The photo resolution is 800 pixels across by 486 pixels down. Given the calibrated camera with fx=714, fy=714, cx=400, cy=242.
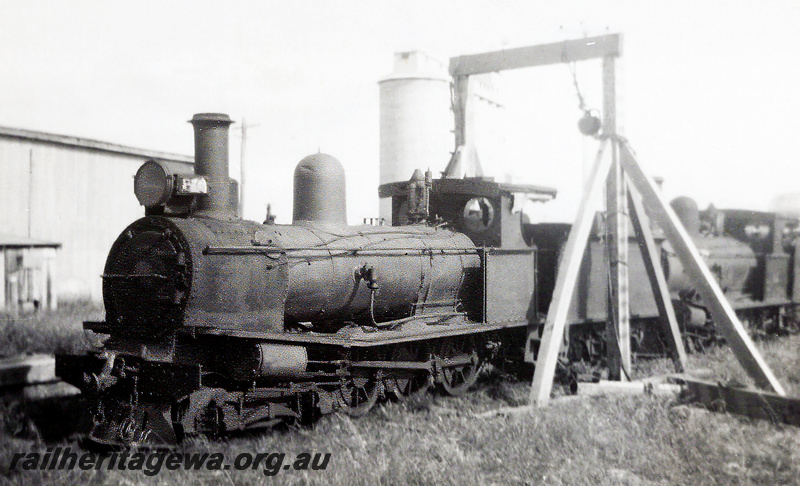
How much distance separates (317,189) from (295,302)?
1.30 m

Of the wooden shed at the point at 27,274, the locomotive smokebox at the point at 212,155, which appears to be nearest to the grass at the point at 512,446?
the locomotive smokebox at the point at 212,155

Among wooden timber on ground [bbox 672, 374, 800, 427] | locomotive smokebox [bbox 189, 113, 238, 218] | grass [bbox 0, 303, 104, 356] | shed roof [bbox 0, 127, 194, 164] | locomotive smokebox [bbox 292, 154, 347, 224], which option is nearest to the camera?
wooden timber on ground [bbox 672, 374, 800, 427]

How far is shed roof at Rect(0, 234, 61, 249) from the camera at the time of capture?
13320mm

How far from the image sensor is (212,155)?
6246 millimetres

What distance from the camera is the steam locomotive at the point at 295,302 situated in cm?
571

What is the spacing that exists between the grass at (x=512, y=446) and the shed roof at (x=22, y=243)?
720 cm

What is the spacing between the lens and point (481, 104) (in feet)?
91.5

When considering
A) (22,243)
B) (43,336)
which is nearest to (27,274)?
(22,243)

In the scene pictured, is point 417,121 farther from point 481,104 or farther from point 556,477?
point 556,477

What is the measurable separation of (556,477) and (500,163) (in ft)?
Answer: 82.1

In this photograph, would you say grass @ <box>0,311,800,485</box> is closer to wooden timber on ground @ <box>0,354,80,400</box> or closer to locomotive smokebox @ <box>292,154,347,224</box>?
wooden timber on ground @ <box>0,354,80,400</box>

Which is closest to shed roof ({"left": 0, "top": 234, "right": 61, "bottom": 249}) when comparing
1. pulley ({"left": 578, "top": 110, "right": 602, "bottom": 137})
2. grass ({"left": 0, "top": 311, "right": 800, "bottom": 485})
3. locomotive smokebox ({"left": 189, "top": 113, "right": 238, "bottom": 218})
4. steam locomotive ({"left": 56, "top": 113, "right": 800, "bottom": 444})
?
grass ({"left": 0, "top": 311, "right": 800, "bottom": 485})

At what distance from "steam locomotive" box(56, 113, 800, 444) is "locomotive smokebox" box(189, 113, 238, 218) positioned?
13mm

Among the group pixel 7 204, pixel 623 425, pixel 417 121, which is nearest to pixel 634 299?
pixel 623 425
